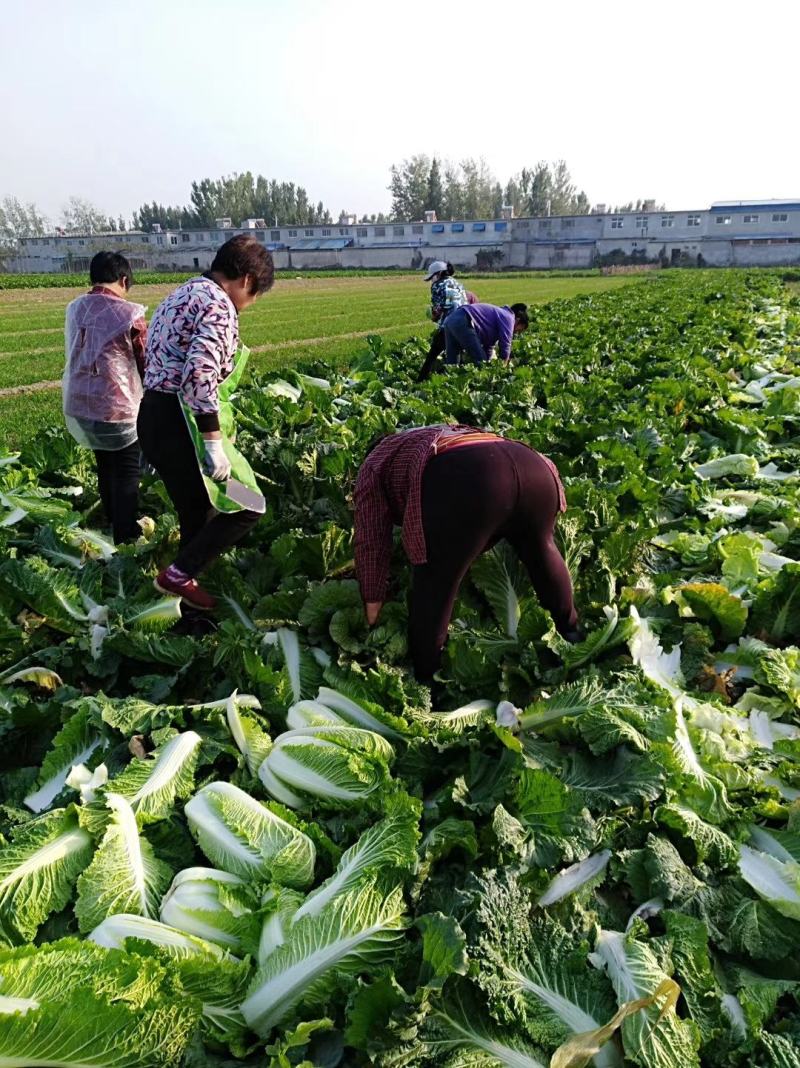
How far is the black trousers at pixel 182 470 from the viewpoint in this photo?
150 inches

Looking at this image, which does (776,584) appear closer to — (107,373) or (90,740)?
(90,740)

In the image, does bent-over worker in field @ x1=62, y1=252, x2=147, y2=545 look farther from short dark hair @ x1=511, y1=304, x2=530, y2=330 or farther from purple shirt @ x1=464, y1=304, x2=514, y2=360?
short dark hair @ x1=511, y1=304, x2=530, y2=330

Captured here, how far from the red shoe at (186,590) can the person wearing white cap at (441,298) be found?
269 inches

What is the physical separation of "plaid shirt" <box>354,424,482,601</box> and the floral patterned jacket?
3.04 ft

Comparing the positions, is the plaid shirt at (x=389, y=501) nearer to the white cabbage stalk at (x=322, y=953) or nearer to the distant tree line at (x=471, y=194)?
the white cabbage stalk at (x=322, y=953)

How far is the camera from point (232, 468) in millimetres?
3949

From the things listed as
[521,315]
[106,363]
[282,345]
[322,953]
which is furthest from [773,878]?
[282,345]

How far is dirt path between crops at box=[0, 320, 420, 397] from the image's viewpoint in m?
12.8

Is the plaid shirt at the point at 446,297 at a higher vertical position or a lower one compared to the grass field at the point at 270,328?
higher

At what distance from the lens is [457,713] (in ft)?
9.94

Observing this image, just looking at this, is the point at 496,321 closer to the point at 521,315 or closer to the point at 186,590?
the point at 521,315

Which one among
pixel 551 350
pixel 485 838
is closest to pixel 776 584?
pixel 485 838

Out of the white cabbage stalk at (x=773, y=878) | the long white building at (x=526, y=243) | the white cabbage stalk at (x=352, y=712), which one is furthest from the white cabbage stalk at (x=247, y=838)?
the long white building at (x=526, y=243)

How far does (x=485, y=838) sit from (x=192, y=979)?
964 mm
